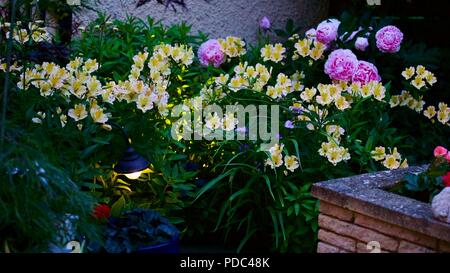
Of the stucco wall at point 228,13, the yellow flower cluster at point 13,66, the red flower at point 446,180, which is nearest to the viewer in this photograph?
the red flower at point 446,180

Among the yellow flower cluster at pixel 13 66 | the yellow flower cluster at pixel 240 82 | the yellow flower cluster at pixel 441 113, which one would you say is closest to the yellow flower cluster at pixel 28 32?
the yellow flower cluster at pixel 13 66

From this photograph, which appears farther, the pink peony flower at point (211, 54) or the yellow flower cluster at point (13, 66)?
the pink peony flower at point (211, 54)

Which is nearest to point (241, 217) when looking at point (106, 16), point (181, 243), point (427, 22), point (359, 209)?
point (181, 243)

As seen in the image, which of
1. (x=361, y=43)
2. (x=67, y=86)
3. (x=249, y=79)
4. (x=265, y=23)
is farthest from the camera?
(x=265, y=23)

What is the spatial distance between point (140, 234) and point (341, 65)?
1824 mm

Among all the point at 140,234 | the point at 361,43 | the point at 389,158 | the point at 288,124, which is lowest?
the point at 140,234

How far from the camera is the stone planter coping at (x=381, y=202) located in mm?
3041

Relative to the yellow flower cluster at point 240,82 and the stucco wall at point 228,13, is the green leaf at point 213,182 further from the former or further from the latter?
the stucco wall at point 228,13

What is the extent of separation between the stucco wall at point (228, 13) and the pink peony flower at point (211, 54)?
2.33 feet

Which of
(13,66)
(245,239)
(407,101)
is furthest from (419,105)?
(13,66)

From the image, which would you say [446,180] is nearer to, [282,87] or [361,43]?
[282,87]

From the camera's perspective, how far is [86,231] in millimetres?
3074

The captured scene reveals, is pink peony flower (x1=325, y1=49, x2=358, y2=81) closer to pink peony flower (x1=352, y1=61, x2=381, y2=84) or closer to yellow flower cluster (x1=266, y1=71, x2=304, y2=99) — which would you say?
pink peony flower (x1=352, y1=61, x2=381, y2=84)

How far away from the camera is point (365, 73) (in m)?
4.73
